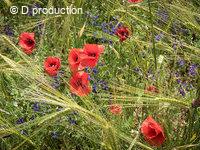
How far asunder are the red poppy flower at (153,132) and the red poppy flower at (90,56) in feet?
1.23

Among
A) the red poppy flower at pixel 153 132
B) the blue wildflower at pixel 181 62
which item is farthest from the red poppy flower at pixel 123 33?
the red poppy flower at pixel 153 132

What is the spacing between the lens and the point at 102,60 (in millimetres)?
2186

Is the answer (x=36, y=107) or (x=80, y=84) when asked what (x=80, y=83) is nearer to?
(x=80, y=84)

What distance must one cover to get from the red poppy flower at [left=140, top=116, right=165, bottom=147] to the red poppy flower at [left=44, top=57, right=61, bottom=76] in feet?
1.54

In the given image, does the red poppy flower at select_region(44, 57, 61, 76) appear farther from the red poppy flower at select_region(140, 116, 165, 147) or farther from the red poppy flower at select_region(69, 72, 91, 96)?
the red poppy flower at select_region(140, 116, 165, 147)

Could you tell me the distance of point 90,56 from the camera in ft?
5.08

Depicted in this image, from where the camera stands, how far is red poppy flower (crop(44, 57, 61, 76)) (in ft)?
5.21

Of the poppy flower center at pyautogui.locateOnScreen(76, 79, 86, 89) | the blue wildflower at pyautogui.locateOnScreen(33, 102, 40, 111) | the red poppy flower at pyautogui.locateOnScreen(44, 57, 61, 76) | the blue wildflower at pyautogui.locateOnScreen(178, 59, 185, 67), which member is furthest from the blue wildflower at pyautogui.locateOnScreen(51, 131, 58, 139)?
the blue wildflower at pyautogui.locateOnScreen(178, 59, 185, 67)

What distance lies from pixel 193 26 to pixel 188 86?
783mm

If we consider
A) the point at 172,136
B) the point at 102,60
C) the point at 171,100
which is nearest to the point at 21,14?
the point at 102,60

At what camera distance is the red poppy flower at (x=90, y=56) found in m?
1.52

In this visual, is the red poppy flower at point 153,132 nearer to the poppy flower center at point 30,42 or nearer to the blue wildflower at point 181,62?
the poppy flower center at point 30,42

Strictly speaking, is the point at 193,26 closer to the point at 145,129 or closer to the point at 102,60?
the point at 145,129

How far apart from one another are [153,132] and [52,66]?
1.74 ft
